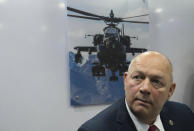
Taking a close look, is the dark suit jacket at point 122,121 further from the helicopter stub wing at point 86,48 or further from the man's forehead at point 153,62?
the helicopter stub wing at point 86,48

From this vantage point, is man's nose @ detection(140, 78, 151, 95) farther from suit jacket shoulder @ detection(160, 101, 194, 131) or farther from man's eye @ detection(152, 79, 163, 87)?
suit jacket shoulder @ detection(160, 101, 194, 131)

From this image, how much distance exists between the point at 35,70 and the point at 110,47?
0.75 m

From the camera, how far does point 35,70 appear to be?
1722 millimetres

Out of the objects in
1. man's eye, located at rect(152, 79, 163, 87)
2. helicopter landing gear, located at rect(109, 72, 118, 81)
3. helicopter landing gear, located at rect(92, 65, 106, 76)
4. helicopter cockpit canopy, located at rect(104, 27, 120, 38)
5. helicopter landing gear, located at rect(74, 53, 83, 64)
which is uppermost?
helicopter cockpit canopy, located at rect(104, 27, 120, 38)

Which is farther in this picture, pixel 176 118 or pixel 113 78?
pixel 113 78

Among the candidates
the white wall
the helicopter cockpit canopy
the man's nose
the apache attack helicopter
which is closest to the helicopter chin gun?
the apache attack helicopter

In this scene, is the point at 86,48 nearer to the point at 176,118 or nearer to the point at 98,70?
the point at 98,70

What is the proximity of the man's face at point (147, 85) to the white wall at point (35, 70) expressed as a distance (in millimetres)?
930

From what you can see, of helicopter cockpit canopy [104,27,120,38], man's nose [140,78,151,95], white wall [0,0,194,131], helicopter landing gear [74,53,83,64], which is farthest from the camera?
helicopter cockpit canopy [104,27,120,38]

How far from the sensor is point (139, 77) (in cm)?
102

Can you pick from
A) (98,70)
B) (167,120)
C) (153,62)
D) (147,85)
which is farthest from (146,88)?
(98,70)

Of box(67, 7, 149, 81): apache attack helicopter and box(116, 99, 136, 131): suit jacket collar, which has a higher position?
box(67, 7, 149, 81): apache attack helicopter

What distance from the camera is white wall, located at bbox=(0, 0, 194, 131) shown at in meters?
1.63

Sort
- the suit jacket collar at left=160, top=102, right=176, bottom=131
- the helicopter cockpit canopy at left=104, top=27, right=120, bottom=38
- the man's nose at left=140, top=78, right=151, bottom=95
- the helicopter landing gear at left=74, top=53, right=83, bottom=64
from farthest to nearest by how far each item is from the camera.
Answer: the helicopter cockpit canopy at left=104, top=27, right=120, bottom=38 < the helicopter landing gear at left=74, top=53, right=83, bottom=64 < the suit jacket collar at left=160, top=102, right=176, bottom=131 < the man's nose at left=140, top=78, right=151, bottom=95
